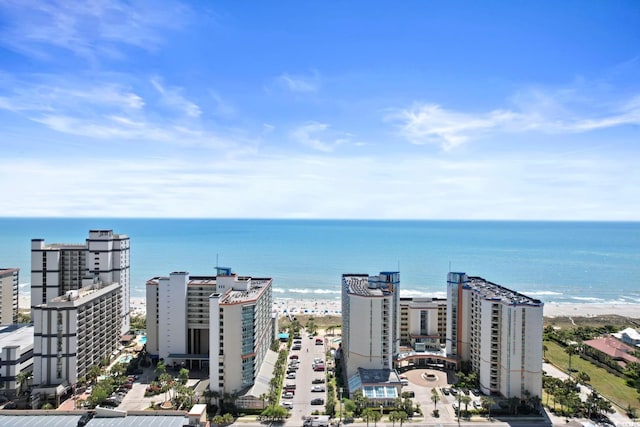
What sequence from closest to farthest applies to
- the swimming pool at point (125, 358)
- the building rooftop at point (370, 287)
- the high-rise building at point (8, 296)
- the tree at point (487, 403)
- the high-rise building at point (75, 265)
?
1. the tree at point (487, 403)
2. the building rooftop at point (370, 287)
3. the swimming pool at point (125, 358)
4. the high-rise building at point (75, 265)
5. the high-rise building at point (8, 296)

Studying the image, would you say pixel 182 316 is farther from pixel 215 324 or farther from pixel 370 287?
pixel 370 287

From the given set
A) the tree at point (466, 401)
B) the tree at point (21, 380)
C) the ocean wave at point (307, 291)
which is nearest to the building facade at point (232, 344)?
the tree at point (21, 380)

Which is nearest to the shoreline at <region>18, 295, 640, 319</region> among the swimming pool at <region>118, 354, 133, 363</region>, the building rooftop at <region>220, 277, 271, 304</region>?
the swimming pool at <region>118, 354, 133, 363</region>

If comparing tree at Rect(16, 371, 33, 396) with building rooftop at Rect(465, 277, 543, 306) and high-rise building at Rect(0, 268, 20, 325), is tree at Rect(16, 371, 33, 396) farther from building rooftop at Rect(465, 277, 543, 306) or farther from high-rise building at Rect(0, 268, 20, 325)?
building rooftop at Rect(465, 277, 543, 306)

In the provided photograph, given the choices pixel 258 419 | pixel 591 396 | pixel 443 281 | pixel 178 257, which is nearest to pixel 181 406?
pixel 258 419

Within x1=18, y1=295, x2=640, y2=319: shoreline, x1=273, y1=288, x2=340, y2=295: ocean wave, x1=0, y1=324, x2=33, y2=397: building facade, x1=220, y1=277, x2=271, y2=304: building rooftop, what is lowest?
x1=18, y1=295, x2=640, y2=319: shoreline

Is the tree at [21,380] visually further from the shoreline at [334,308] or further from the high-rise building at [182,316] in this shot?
the shoreline at [334,308]

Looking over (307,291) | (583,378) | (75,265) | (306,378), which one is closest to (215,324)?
(306,378)
